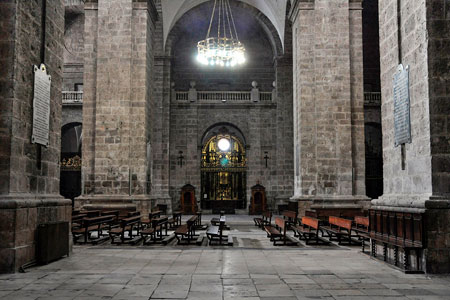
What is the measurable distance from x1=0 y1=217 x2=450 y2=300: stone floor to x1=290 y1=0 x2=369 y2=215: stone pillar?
601 centimetres

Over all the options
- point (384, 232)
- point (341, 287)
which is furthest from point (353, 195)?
point (341, 287)

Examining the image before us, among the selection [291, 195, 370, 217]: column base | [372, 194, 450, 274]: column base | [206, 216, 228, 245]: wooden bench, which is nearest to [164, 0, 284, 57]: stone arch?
[291, 195, 370, 217]: column base

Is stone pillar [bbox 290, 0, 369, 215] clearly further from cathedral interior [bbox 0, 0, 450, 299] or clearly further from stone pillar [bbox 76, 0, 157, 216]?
stone pillar [bbox 76, 0, 157, 216]

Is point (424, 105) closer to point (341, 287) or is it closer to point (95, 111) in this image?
point (341, 287)

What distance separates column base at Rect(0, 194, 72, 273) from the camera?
6.24 meters

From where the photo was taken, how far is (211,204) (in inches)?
1011

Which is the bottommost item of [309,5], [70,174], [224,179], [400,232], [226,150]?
[400,232]

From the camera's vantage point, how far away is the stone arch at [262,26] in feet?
79.8

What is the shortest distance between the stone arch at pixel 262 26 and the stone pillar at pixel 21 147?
1688cm

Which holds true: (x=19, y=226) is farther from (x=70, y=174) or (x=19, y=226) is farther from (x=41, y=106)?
(x=70, y=174)

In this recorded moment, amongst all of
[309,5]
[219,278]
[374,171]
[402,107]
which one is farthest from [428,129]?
[374,171]

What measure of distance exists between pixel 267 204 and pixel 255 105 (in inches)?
214

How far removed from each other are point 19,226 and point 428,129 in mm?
5835

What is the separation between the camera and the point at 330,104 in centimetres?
1453
